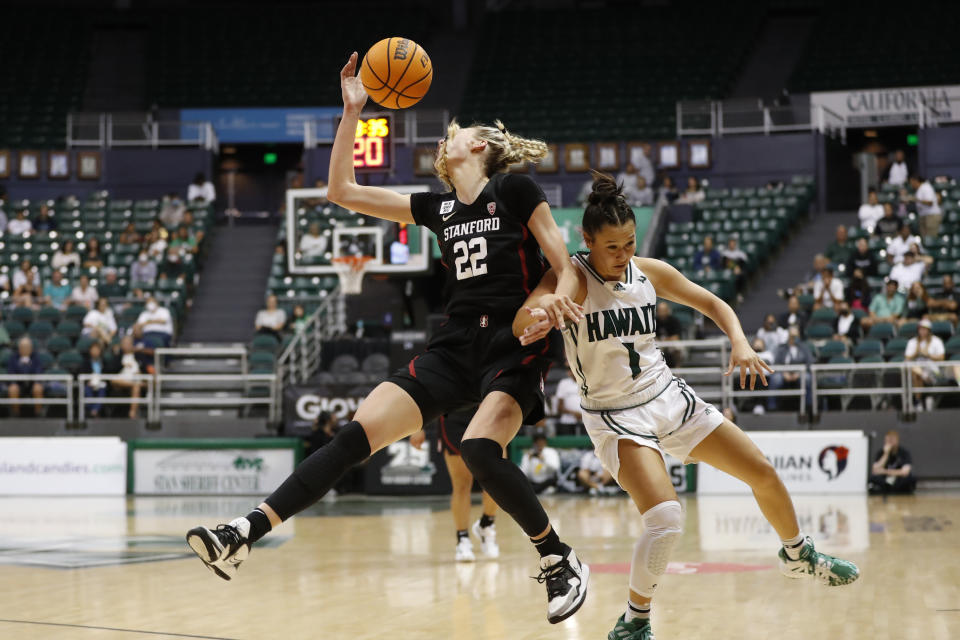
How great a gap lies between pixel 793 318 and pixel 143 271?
12.1m

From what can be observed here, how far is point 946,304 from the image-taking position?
56.8 feet

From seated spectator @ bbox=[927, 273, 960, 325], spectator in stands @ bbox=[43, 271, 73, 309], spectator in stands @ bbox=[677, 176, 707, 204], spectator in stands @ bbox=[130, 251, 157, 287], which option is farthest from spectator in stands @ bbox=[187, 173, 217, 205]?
seated spectator @ bbox=[927, 273, 960, 325]

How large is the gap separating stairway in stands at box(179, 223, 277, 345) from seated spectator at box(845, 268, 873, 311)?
1118 centimetres

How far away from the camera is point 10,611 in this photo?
661cm

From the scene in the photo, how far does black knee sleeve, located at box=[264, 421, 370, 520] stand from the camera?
4.95m

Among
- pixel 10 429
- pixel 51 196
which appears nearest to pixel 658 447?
pixel 10 429

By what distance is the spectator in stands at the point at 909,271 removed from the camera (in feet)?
61.5

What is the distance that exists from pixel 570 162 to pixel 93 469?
12487 millimetres

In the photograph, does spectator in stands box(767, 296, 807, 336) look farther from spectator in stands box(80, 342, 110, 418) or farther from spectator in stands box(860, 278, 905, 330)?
spectator in stands box(80, 342, 110, 418)

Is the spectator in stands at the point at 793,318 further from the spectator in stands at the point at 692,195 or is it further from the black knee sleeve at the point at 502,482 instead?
the black knee sleeve at the point at 502,482

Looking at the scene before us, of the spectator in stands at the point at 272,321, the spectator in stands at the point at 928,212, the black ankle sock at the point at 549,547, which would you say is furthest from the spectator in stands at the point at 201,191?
the black ankle sock at the point at 549,547

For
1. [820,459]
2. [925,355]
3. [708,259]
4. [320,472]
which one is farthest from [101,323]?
[320,472]

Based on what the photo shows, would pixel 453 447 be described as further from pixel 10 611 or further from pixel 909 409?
pixel 909 409

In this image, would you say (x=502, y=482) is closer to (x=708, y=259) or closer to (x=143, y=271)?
(x=708, y=259)
